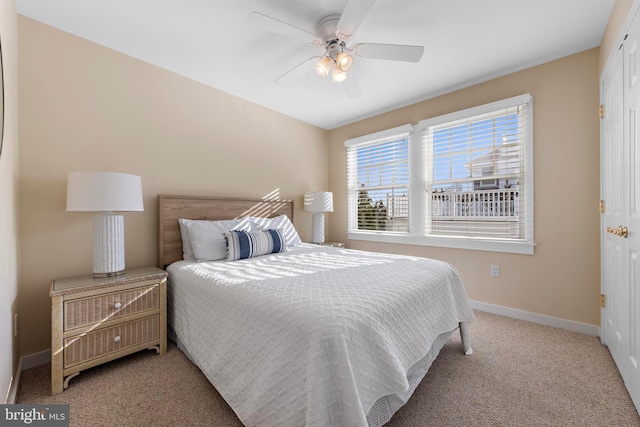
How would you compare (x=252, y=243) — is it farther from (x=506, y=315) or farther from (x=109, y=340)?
(x=506, y=315)

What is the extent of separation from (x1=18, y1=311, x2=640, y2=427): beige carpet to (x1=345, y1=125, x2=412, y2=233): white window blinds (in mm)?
1897

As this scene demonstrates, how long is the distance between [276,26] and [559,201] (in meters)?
2.82

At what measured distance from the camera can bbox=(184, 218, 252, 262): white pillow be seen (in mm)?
2432

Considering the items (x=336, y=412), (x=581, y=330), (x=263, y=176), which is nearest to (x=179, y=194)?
(x=263, y=176)

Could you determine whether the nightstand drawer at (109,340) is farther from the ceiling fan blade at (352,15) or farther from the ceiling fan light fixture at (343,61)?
the ceiling fan blade at (352,15)

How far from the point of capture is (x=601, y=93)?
2.21 metres

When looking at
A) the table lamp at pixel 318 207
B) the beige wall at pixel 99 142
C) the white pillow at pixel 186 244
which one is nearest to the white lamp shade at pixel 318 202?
the table lamp at pixel 318 207

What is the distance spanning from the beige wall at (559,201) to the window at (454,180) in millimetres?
109

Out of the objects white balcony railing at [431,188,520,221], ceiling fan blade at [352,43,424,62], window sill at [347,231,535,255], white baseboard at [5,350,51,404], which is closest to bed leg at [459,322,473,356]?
window sill at [347,231,535,255]

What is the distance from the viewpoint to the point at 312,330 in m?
1.06

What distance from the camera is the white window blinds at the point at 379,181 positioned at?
11.8 ft

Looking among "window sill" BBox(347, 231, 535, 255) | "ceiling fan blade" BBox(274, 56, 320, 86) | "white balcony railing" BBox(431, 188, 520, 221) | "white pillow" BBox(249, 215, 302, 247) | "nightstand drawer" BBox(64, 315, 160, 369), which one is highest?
"ceiling fan blade" BBox(274, 56, 320, 86)

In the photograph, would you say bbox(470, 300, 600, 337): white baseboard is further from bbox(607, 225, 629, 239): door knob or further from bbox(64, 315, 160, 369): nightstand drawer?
bbox(64, 315, 160, 369): nightstand drawer

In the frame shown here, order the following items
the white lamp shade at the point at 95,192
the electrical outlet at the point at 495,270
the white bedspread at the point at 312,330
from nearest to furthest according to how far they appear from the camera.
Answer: the white bedspread at the point at 312,330 → the white lamp shade at the point at 95,192 → the electrical outlet at the point at 495,270
